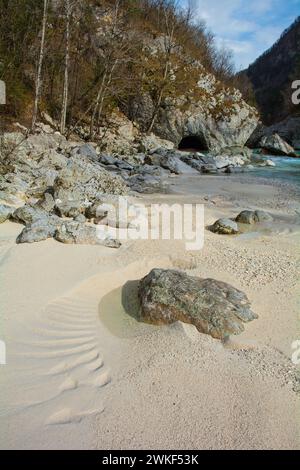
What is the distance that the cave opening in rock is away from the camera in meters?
26.3

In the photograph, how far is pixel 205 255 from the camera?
5375mm

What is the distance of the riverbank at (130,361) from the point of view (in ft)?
7.89

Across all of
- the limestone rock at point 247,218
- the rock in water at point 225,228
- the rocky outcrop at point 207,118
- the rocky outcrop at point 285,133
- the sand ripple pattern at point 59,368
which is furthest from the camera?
the rocky outcrop at point 285,133

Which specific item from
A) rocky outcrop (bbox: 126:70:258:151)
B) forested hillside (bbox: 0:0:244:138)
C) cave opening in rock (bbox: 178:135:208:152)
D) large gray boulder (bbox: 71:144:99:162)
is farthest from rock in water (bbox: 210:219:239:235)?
cave opening in rock (bbox: 178:135:208:152)

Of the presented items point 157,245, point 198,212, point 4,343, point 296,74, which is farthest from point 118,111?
point 296,74

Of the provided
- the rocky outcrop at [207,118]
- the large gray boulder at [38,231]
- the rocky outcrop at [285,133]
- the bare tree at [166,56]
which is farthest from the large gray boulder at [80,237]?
the rocky outcrop at [285,133]

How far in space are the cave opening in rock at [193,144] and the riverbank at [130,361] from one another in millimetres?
22279

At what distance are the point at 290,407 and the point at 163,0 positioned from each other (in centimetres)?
3591

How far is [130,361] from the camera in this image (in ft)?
10.1

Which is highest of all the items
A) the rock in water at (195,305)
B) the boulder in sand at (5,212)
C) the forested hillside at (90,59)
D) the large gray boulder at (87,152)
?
the forested hillside at (90,59)

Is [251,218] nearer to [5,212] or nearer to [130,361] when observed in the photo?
[5,212]

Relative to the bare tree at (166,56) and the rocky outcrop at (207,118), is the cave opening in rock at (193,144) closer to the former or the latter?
the rocky outcrop at (207,118)

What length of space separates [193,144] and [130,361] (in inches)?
1045

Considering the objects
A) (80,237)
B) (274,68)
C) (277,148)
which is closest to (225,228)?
(80,237)
